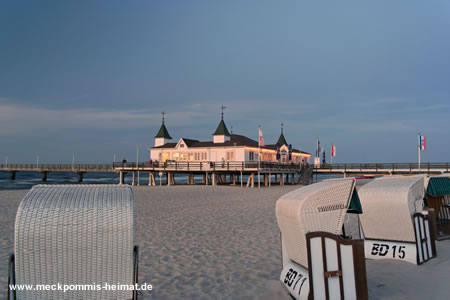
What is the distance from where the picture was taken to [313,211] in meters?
5.07

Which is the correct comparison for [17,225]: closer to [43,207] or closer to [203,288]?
[43,207]

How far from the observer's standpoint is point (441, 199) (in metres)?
11.1

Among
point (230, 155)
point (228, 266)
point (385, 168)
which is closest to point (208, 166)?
point (230, 155)

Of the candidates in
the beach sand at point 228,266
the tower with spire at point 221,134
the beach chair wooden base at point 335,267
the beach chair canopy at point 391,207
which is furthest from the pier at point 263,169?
the beach chair wooden base at point 335,267

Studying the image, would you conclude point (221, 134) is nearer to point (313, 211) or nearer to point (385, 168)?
point (385, 168)

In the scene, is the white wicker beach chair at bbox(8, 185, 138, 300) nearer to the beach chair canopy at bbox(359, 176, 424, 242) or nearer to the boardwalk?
the beach chair canopy at bbox(359, 176, 424, 242)

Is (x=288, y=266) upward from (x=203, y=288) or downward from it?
upward

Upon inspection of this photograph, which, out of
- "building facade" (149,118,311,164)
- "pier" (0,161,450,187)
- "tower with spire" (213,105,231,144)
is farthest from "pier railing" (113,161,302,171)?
"tower with spire" (213,105,231,144)

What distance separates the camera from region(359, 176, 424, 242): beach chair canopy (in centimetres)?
727

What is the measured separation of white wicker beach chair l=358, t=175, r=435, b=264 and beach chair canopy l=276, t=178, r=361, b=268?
7.52 feet

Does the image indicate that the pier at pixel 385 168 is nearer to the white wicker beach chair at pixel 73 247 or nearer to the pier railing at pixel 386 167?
the pier railing at pixel 386 167

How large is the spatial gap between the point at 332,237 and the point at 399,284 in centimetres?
218

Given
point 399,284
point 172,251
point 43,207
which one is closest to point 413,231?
point 399,284

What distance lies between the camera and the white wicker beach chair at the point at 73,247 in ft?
12.9
